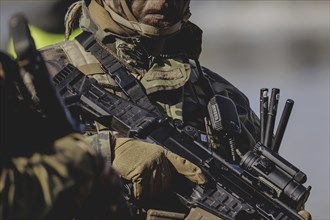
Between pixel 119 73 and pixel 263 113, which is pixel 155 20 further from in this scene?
pixel 263 113

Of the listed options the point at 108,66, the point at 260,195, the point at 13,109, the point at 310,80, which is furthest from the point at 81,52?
the point at 310,80

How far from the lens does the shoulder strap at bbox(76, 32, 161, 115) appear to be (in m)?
5.60

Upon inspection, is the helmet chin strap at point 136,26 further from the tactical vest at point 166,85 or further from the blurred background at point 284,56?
the blurred background at point 284,56

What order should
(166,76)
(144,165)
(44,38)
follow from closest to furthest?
1. (144,165)
2. (166,76)
3. (44,38)

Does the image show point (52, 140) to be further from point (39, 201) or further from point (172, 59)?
point (172, 59)

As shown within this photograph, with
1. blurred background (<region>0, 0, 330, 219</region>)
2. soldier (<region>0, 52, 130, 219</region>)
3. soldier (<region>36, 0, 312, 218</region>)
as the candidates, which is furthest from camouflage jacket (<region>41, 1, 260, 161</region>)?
blurred background (<region>0, 0, 330, 219</region>)

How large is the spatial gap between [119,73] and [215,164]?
0.58 meters

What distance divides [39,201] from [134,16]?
213cm

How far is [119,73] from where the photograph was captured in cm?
566

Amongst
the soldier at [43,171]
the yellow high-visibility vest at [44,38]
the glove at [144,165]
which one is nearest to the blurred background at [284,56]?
the yellow high-visibility vest at [44,38]

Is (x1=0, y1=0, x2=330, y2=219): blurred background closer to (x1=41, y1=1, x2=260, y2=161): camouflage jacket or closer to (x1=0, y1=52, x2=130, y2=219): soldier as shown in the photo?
(x1=41, y1=1, x2=260, y2=161): camouflage jacket

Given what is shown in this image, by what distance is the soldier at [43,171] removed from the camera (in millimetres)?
3688

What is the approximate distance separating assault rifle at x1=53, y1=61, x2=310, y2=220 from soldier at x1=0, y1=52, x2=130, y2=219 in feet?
4.72

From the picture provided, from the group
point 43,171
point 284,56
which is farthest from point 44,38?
A: point 43,171
